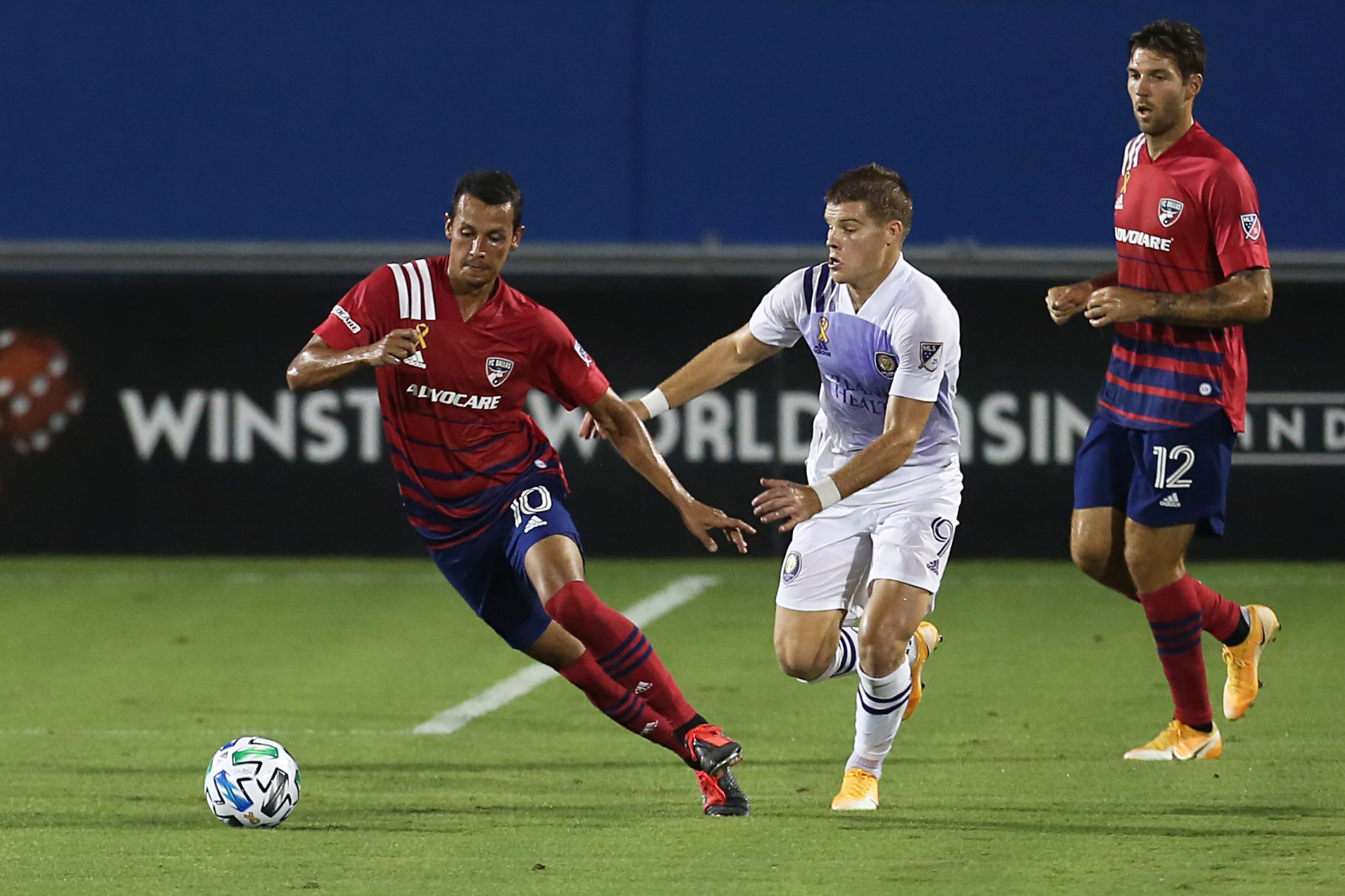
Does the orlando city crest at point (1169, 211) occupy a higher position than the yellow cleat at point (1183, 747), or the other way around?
the orlando city crest at point (1169, 211)

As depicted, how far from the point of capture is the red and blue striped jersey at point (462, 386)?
6.29 metres

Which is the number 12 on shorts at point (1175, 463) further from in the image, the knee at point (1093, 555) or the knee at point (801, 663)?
the knee at point (801, 663)

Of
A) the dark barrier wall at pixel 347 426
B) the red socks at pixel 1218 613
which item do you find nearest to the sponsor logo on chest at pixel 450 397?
the red socks at pixel 1218 613

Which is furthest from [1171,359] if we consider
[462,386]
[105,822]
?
[105,822]

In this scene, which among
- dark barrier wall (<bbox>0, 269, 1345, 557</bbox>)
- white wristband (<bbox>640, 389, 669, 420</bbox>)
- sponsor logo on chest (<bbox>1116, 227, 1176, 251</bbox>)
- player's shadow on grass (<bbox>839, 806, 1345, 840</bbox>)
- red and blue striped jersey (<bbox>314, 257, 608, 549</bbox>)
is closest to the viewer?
player's shadow on grass (<bbox>839, 806, 1345, 840</bbox>)

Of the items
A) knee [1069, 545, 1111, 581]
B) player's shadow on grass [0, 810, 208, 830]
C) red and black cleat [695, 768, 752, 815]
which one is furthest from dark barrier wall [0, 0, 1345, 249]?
player's shadow on grass [0, 810, 208, 830]

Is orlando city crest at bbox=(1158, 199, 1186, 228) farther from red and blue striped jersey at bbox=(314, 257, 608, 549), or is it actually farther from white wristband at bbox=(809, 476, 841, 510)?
red and blue striped jersey at bbox=(314, 257, 608, 549)

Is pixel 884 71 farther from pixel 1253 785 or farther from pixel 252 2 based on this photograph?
pixel 1253 785

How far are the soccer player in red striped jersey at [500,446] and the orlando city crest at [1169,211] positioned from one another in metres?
1.68

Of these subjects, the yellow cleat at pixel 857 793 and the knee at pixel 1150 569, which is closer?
the yellow cleat at pixel 857 793

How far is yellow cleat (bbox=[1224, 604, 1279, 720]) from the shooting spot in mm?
6953

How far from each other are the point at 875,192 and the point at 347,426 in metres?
6.22

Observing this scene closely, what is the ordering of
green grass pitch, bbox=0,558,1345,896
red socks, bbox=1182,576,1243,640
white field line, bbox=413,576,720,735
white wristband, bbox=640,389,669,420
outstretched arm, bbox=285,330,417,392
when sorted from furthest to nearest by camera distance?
1. white field line, bbox=413,576,720,735
2. red socks, bbox=1182,576,1243,640
3. white wristband, bbox=640,389,669,420
4. outstretched arm, bbox=285,330,417,392
5. green grass pitch, bbox=0,558,1345,896

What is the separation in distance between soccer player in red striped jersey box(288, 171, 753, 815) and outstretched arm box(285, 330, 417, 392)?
11mm
